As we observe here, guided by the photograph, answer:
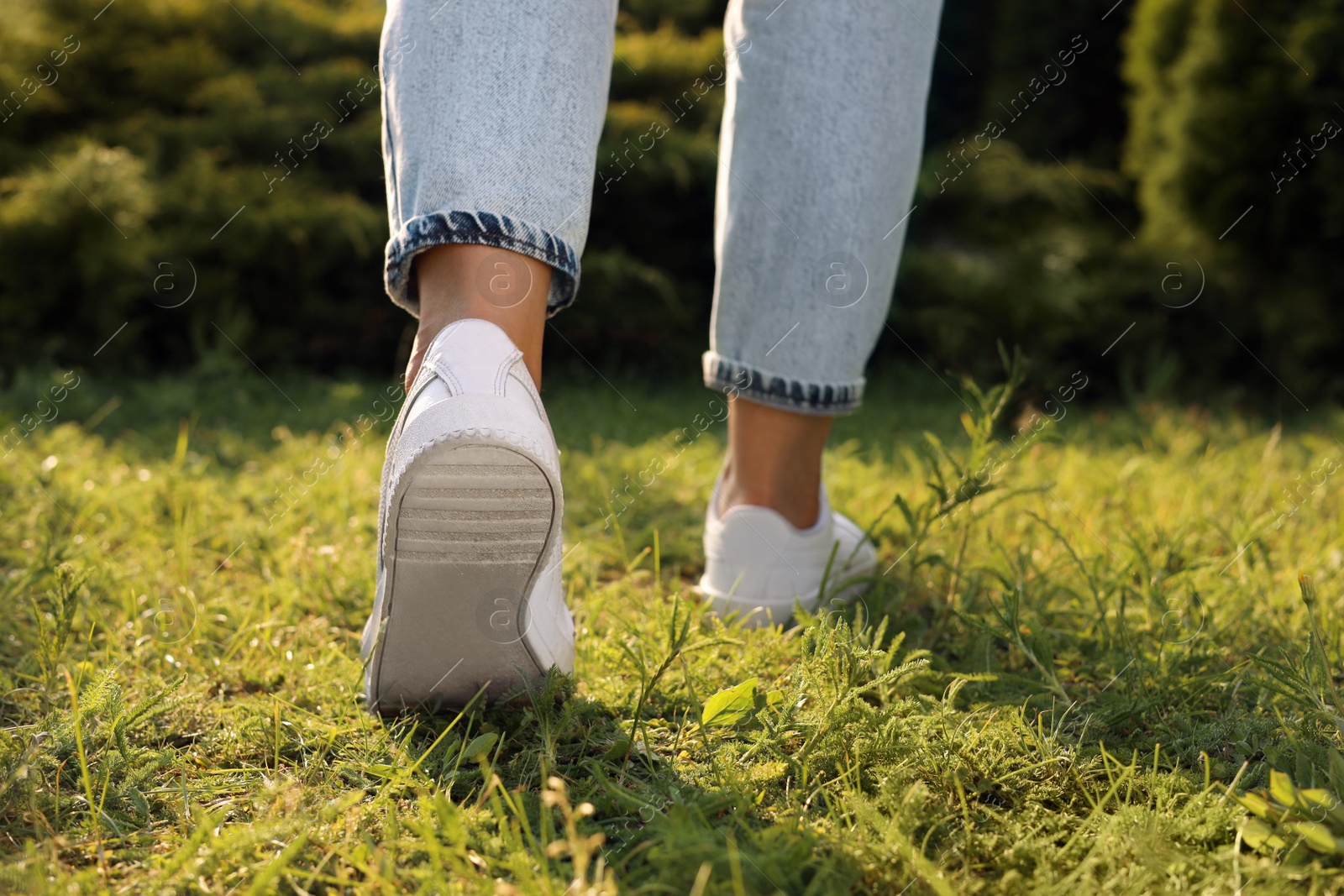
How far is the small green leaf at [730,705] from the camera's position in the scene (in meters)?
1.01

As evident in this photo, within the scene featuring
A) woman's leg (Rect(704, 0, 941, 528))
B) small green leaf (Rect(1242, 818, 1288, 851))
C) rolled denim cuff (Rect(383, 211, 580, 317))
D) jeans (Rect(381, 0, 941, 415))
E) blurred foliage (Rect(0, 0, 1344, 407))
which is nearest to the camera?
small green leaf (Rect(1242, 818, 1288, 851))

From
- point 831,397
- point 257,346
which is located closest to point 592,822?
point 831,397

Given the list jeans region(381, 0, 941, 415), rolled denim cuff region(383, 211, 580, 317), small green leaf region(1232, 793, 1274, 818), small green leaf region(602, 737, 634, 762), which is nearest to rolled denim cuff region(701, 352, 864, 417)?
jeans region(381, 0, 941, 415)

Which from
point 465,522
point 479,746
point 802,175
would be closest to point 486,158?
point 465,522

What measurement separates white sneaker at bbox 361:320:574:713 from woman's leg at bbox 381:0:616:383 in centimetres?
6

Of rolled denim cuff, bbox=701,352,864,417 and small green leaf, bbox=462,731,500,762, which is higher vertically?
rolled denim cuff, bbox=701,352,864,417

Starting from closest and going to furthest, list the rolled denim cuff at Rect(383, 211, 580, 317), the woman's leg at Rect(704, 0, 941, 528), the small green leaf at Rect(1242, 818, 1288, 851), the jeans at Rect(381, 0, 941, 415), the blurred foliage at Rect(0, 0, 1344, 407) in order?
the small green leaf at Rect(1242, 818, 1288, 851) → the rolled denim cuff at Rect(383, 211, 580, 317) → the jeans at Rect(381, 0, 941, 415) → the woman's leg at Rect(704, 0, 941, 528) → the blurred foliage at Rect(0, 0, 1344, 407)

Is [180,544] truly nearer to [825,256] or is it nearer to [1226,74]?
[825,256]

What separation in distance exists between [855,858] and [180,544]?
Result: 1.25 meters

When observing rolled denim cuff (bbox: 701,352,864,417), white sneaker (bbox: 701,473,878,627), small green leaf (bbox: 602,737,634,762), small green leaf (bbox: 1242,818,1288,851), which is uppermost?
rolled denim cuff (bbox: 701,352,864,417)

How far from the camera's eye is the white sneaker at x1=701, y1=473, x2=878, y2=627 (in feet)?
4.44

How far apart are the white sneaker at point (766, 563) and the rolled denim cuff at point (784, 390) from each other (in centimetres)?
15

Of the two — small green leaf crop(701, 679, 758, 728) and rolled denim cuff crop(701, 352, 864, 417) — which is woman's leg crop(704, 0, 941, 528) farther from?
small green leaf crop(701, 679, 758, 728)

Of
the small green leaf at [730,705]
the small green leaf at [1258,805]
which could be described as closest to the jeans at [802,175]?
the small green leaf at [730,705]
